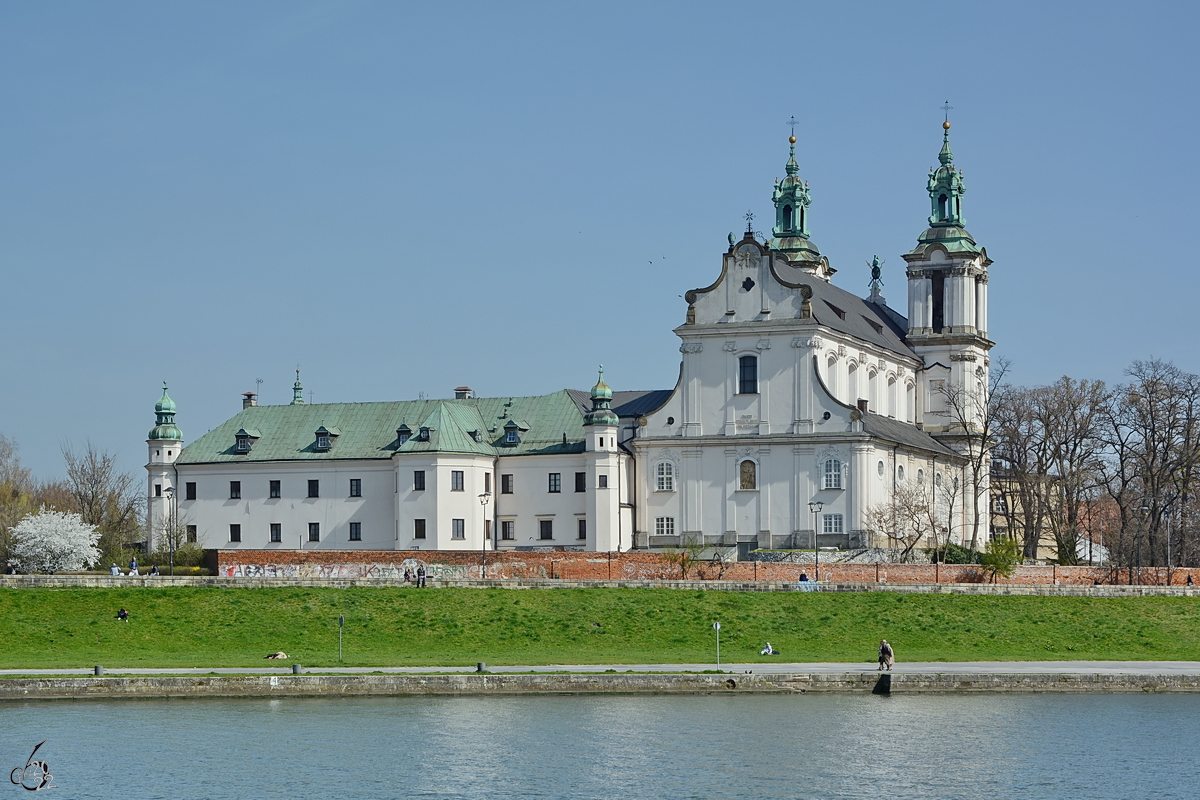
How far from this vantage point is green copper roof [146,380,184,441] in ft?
328

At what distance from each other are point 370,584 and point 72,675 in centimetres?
1925

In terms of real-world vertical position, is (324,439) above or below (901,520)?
above

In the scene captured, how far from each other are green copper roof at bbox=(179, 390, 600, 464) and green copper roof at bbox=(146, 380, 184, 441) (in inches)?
39.0

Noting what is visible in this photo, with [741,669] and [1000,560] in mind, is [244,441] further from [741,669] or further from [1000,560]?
[741,669]

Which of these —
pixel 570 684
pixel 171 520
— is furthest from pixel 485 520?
pixel 570 684

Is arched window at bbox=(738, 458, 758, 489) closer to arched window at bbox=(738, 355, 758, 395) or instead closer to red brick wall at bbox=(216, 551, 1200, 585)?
arched window at bbox=(738, 355, 758, 395)

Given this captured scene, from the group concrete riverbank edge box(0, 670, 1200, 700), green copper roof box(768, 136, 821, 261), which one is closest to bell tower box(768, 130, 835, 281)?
green copper roof box(768, 136, 821, 261)

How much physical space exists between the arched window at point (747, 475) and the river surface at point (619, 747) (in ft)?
128

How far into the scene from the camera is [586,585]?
73.2 metres

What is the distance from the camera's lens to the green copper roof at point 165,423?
99.9 meters

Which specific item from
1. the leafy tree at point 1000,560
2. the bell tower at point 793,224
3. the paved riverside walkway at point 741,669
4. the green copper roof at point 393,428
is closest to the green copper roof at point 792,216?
the bell tower at point 793,224

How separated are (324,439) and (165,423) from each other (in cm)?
885

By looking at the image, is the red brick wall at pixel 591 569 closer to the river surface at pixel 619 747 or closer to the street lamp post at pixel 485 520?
the street lamp post at pixel 485 520

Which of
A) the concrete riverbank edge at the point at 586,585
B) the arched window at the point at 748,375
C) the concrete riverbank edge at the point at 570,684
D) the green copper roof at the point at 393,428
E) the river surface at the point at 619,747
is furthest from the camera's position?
the green copper roof at the point at 393,428
